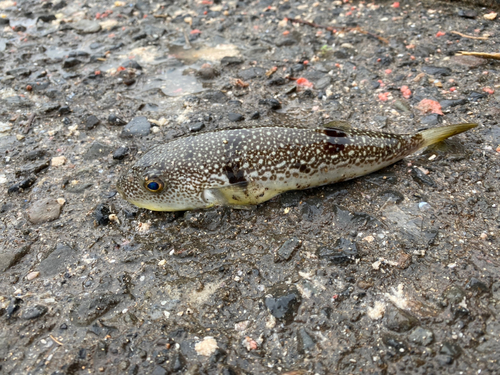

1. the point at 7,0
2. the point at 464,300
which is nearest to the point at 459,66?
the point at 464,300

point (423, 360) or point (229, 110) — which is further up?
point (229, 110)

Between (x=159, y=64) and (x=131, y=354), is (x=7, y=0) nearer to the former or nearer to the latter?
Answer: (x=159, y=64)

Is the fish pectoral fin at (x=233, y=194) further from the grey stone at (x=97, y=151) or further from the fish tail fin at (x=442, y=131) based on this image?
the fish tail fin at (x=442, y=131)

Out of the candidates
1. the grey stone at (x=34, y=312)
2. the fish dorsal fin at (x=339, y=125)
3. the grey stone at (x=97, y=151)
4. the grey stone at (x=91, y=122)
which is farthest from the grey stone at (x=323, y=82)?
the grey stone at (x=34, y=312)

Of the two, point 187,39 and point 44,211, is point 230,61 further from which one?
point 44,211

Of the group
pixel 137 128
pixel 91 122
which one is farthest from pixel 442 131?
pixel 91 122

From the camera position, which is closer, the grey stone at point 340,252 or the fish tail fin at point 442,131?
the grey stone at point 340,252
